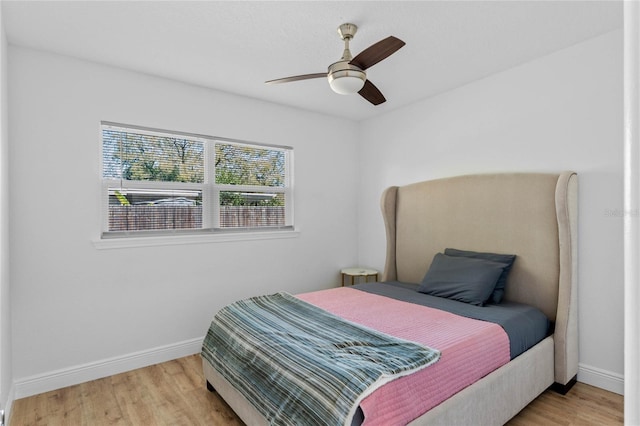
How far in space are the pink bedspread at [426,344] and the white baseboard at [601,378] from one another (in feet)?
3.36

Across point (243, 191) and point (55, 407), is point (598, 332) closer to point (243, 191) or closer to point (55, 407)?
point (243, 191)

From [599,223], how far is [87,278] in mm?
3956

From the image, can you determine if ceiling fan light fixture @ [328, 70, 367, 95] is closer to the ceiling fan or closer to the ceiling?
the ceiling fan

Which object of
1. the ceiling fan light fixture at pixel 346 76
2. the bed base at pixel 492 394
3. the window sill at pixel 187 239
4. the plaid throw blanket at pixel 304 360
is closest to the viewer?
the plaid throw blanket at pixel 304 360

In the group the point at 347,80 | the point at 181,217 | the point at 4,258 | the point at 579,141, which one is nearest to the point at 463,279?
the point at 579,141

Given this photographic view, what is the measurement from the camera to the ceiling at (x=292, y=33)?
214 cm

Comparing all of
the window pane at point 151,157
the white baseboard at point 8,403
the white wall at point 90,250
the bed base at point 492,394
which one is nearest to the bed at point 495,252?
the bed base at point 492,394

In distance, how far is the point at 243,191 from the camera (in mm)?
3736

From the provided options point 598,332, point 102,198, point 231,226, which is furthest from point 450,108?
point 102,198

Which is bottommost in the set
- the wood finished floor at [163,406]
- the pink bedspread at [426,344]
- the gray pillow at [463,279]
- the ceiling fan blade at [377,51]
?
the wood finished floor at [163,406]

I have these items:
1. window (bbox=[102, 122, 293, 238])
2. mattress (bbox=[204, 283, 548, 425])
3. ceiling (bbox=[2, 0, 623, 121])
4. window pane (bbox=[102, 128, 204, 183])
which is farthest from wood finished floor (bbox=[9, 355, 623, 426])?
ceiling (bbox=[2, 0, 623, 121])

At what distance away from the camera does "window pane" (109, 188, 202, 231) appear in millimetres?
3012

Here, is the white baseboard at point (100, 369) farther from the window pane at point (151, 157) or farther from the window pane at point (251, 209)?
the window pane at point (151, 157)

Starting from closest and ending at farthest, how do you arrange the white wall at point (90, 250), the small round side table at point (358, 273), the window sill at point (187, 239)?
the white wall at point (90, 250) < the window sill at point (187, 239) < the small round side table at point (358, 273)
